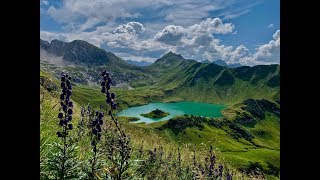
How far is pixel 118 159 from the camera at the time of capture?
15.5 ft

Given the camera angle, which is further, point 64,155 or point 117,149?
point 64,155

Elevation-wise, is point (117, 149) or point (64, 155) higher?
point (117, 149)
